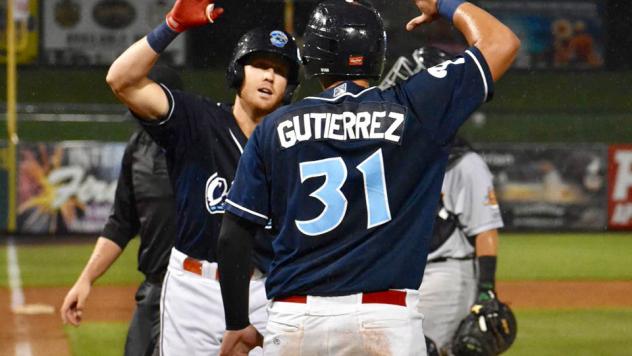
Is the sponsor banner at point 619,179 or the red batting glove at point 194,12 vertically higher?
the red batting glove at point 194,12

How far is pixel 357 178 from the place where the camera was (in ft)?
10.1

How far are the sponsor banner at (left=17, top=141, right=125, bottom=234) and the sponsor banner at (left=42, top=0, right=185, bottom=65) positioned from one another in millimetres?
7522

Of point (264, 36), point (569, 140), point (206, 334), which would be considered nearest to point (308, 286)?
point (206, 334)

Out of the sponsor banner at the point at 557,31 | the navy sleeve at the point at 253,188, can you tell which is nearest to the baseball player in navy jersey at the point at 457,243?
the navy sleeve at the point at 253,188

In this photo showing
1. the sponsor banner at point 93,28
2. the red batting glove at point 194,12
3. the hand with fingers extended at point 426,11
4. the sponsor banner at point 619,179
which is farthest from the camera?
the sponsor banner at point 93,28

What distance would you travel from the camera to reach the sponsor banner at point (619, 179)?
15.2m

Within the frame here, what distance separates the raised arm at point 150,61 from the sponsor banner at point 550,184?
38.0 ft

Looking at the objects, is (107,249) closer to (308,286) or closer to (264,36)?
(264,36)

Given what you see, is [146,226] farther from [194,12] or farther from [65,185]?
[65,185]

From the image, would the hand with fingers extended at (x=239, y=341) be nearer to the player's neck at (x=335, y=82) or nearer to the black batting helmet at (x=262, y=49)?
the player's neck at (x=335, y=82)

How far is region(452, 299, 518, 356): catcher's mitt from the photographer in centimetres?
479

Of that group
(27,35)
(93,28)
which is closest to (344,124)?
(27,35)

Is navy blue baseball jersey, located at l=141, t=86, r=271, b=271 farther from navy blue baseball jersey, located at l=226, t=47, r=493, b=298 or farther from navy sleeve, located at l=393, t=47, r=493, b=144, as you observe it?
navy sleeve, located at l=393, t=47, r=493, b=144

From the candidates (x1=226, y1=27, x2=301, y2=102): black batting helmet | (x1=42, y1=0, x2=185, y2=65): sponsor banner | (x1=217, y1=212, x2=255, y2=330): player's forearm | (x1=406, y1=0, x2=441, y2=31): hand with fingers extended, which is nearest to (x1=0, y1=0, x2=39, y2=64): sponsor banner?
(x1=42, y1=0, x2=185, y2=65): sponsor banner
